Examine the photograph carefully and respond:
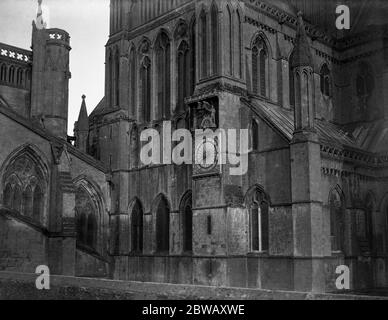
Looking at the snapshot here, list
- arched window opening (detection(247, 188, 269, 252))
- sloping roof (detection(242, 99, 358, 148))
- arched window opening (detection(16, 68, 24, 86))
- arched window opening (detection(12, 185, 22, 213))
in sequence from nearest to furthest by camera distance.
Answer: arched window opening (detection(247, 188, 269, 252)), sloping roof (detection(242, 99, 358, 148)), arched window opening (detection(12, 185, 22, 213)), arched window opening (detection(16, 68, 24, 86))

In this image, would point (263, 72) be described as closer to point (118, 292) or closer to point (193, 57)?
point (193, 57)

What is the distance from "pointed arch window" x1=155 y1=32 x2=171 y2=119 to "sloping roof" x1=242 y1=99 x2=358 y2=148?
5.46 meters

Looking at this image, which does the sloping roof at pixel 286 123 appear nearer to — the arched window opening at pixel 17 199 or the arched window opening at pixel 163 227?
the arched window opening at pixel 163 227

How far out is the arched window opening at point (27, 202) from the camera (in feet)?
98.3

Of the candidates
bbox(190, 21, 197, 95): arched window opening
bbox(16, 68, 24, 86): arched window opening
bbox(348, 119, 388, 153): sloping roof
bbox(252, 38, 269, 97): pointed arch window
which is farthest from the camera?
bbox(16, 68, 24, 86): arched window opening

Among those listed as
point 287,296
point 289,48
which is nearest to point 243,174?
point 289,48

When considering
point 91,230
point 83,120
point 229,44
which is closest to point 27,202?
point 91,230

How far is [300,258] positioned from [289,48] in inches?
534

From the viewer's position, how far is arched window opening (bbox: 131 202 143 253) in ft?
108

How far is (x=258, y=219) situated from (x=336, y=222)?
4.39 m

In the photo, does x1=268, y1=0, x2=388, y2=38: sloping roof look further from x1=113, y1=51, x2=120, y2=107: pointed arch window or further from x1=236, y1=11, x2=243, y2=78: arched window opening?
x1=113, y1=51, x2=120, y2=107: pointed arch window

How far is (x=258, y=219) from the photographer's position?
2736 cm

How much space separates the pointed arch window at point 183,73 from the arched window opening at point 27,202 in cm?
899

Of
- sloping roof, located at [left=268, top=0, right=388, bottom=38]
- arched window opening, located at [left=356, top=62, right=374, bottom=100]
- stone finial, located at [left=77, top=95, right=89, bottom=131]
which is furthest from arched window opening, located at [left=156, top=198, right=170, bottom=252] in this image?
arched window opening, located at [left=356, top=62, right=374, bottom=100]
